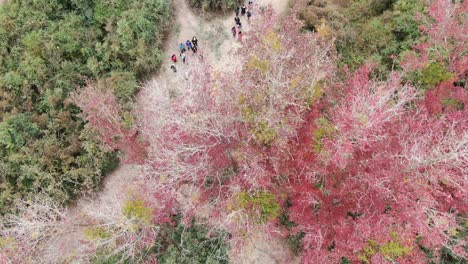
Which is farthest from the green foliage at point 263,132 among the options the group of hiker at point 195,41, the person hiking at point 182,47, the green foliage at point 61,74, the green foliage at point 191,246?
the person hiking at point 182,47

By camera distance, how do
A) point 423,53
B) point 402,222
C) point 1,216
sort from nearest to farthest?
point 402,222 < point 423,53 < point 1,216

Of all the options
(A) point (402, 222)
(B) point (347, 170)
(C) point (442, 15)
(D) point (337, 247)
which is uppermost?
(C) point (442, 15)

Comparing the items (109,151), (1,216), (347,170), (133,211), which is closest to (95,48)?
(109,151)

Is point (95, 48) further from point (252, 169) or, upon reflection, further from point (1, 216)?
point (252, 169)

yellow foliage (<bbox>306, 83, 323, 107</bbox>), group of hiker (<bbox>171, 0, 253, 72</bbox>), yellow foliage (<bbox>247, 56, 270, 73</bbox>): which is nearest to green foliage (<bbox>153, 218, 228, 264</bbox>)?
yellow foliage (<bbox>306, 83, 323, 107</bbox>)

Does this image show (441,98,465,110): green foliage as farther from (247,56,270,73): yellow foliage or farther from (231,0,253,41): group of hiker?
(231,0,253,41): group of hiker

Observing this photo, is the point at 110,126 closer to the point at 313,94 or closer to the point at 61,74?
the point at 61,74
